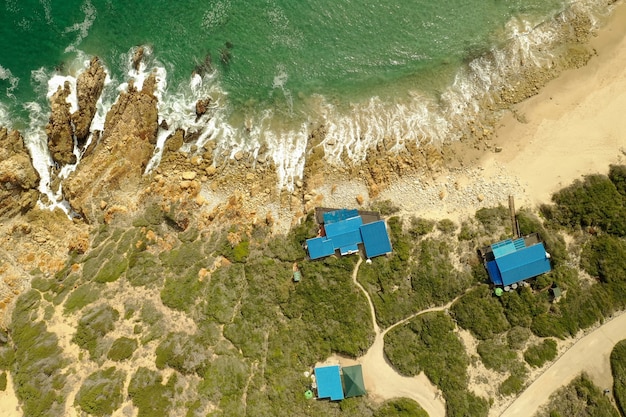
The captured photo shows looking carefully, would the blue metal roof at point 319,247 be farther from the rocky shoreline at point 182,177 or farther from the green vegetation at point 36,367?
the green vegetation at point 36,367

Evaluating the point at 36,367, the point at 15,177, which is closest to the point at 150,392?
the point at 36,367

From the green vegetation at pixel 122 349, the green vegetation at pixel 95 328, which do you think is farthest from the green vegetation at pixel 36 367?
the green vegetation at pixel 122 349

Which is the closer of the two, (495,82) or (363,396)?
(363,396)

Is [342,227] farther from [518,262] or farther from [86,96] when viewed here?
[86,96]

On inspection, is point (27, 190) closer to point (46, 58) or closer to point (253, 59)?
point (46, 58)

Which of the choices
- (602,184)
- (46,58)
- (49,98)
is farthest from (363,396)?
(46,58)
